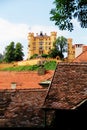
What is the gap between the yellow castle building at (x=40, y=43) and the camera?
579 ft

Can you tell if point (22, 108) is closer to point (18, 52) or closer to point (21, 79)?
point (21, 79)

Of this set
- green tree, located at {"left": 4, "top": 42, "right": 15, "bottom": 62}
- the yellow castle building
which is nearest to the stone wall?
green tree, located at {"left": 4, "top": 42, "right": 15, "bottom": 62}

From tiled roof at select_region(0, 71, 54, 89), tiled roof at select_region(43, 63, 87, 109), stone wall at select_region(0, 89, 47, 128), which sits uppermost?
tiled roof at select_region(43, 63, 87, 109)

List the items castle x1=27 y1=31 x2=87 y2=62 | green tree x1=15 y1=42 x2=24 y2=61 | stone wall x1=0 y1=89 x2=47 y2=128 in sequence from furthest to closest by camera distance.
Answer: castle x1=27 y1=31 x2=87 y2=62 < green tree x1=15 y1=42 x2=24 y2=61 < stone wall x1=0 y1=89 x2=47 y2=128

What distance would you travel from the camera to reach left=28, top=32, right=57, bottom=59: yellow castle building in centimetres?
17638

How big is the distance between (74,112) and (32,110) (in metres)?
4.12

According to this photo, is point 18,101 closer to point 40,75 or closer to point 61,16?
point 61,16

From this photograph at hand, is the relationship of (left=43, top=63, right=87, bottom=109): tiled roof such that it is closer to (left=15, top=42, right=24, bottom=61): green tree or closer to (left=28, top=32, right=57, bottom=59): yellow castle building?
(left=15, top=42, right=24, bottom=61): green tree

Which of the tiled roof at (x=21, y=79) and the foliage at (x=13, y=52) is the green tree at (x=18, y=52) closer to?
the foliage at (x=13, y=52)

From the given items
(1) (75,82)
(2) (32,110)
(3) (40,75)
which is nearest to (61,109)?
(1) (75,82)

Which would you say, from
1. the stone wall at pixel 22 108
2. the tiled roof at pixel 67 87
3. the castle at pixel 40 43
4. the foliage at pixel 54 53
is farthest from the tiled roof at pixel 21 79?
the castle at pixel 40 43

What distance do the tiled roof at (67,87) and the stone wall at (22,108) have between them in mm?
2240

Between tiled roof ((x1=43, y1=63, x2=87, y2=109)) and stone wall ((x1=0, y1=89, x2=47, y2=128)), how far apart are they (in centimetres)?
224

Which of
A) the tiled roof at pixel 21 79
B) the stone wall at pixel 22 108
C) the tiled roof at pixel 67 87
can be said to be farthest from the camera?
the tiled roof at pixel 21 79
